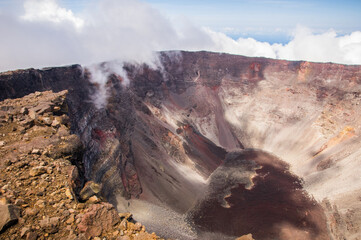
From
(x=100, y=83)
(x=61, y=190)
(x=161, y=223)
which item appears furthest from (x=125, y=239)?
(x=100, y=83)

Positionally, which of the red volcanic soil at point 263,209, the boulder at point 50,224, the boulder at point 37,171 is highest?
the boulder at point 37,171

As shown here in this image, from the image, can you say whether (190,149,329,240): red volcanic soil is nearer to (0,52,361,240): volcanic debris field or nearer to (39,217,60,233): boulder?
(0,52,361,240): volcanic debris field

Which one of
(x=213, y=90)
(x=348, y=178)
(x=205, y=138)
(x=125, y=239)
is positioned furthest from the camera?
(x=213, y=90)

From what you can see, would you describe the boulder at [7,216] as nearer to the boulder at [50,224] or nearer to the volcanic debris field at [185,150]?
the volcanic debris field at [185,150]

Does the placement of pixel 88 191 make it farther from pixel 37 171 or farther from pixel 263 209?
pixel 263 209

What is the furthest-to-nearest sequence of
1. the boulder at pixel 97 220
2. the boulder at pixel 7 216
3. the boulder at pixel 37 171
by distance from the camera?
1. the boulder at pixel 37 171
2. the boulder at pixel 97 220
3. the boulder at pixel 7 216

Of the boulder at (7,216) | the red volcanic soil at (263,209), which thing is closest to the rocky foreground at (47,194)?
the boulder at (7,216)

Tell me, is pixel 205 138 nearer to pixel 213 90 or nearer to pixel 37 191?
pixel 213 90
